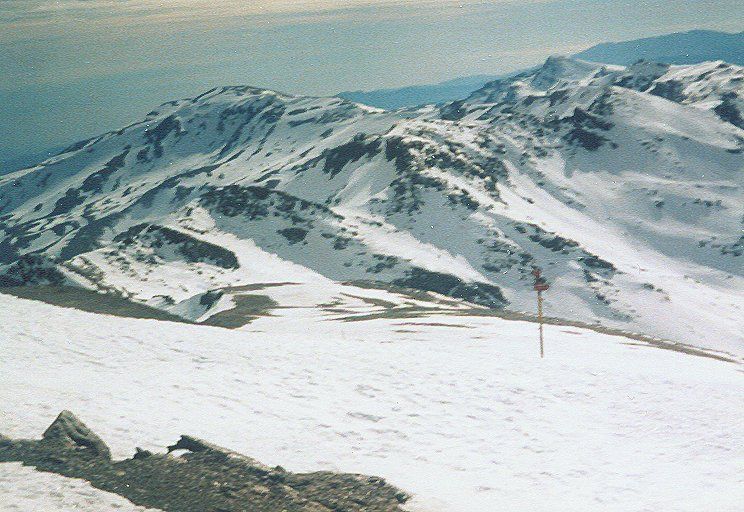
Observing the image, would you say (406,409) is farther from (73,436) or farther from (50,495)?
(50,495)

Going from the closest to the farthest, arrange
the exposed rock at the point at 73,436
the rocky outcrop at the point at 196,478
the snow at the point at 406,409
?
the rocky outcrop at the point at 196,478 → the exposed rock at the point at 73,436 → the snow at the point at 406,409

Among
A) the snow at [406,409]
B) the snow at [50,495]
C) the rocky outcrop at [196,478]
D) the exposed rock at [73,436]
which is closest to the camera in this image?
the snow at [50,495]

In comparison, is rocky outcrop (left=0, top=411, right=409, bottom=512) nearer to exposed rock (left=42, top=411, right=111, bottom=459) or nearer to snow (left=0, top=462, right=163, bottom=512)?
exposed rock (left=42, top=411, right=111, bottom=459)

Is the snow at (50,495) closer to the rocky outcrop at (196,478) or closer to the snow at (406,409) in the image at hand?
the snow at (406,409)

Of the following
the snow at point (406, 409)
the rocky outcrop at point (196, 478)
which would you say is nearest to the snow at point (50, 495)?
the snow at point (406, 409)

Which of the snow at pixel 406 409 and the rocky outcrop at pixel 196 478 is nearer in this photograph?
the rocky outcrop at pixel 196 478

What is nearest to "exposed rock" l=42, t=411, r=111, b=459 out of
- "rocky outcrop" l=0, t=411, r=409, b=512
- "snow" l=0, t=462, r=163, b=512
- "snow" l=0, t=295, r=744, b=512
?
"rocky outcrop" l=0, t=411, r=409, b=512
